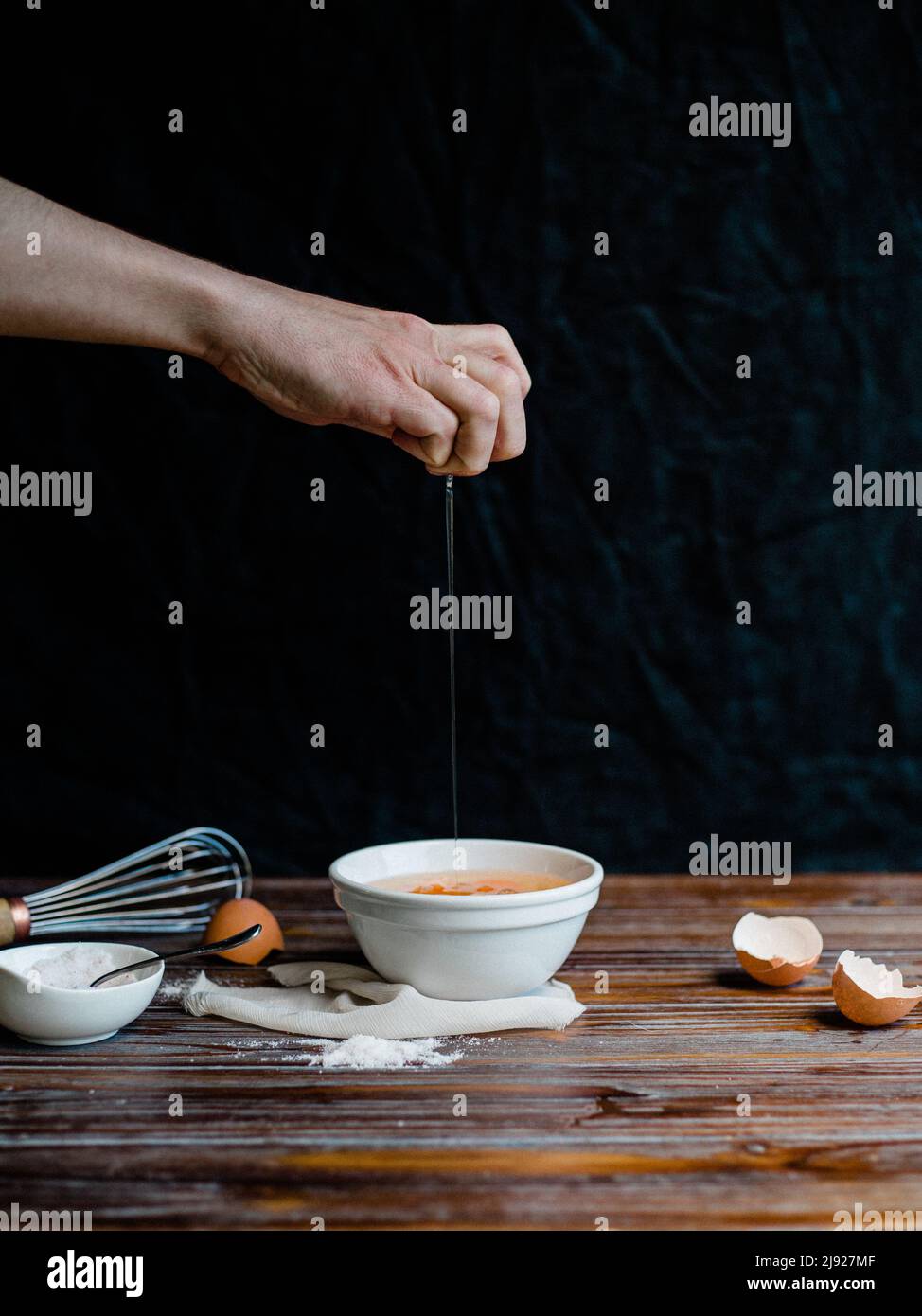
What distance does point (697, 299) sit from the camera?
1605mm

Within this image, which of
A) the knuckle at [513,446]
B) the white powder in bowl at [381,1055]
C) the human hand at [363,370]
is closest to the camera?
the white powder in bowl at [381,1055]

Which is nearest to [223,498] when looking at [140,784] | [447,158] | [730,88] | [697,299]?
[140,784]

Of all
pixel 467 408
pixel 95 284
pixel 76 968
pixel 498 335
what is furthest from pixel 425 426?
pixel 76 968

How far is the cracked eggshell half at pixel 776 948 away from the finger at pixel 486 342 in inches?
21.9

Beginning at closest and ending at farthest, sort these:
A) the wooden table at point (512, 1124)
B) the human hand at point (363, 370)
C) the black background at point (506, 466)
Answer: the wooden table at point (512, 1124) → the human hand at point (363, 370) → the black background at point (506, 466)

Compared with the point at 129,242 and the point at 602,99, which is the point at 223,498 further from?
the point at 602,99

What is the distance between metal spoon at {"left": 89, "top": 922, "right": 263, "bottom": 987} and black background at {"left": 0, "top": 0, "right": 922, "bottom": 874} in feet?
1.49

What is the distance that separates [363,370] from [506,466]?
0.52 meters

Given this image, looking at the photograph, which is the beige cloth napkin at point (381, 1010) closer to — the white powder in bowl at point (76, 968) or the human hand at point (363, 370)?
the white powder in bowl at point (76, 968)

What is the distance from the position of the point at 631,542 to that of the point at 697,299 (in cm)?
32

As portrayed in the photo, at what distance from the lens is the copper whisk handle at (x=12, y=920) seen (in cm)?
117

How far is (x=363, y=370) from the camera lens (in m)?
1.11

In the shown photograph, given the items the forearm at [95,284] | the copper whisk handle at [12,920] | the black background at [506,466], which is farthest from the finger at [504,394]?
the copper whisk handle at [12,920]

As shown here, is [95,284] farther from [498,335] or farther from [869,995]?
[869,995]
